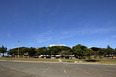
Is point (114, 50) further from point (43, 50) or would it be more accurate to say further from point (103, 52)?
point (43, 50)

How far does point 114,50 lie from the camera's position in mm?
91375

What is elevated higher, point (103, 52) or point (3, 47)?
point (3, 47)

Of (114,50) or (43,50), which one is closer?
(114,50)

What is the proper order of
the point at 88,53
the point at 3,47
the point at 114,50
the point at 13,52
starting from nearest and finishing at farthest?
the point at 88,53, the point at 114,50, the point at 3,47, the point at 13,52

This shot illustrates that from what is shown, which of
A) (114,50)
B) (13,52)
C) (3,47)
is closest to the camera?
(114,50)

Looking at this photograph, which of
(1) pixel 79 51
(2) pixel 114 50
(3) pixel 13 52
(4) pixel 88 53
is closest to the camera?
(4) pixel 88 53

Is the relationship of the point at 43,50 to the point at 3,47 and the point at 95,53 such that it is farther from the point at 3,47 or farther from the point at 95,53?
the point at 95,53

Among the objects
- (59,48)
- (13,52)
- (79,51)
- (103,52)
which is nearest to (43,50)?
(59,48)

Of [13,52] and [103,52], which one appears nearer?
[103,52]

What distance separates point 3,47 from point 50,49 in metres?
36.8

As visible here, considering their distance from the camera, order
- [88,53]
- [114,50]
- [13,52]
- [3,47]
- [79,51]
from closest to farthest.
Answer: [88,53]
[79,51]
[114,50]
[3,47]
[13,52]

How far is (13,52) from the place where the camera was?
108 m

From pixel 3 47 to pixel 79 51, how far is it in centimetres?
6167

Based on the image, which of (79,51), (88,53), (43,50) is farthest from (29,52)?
(88,53)
